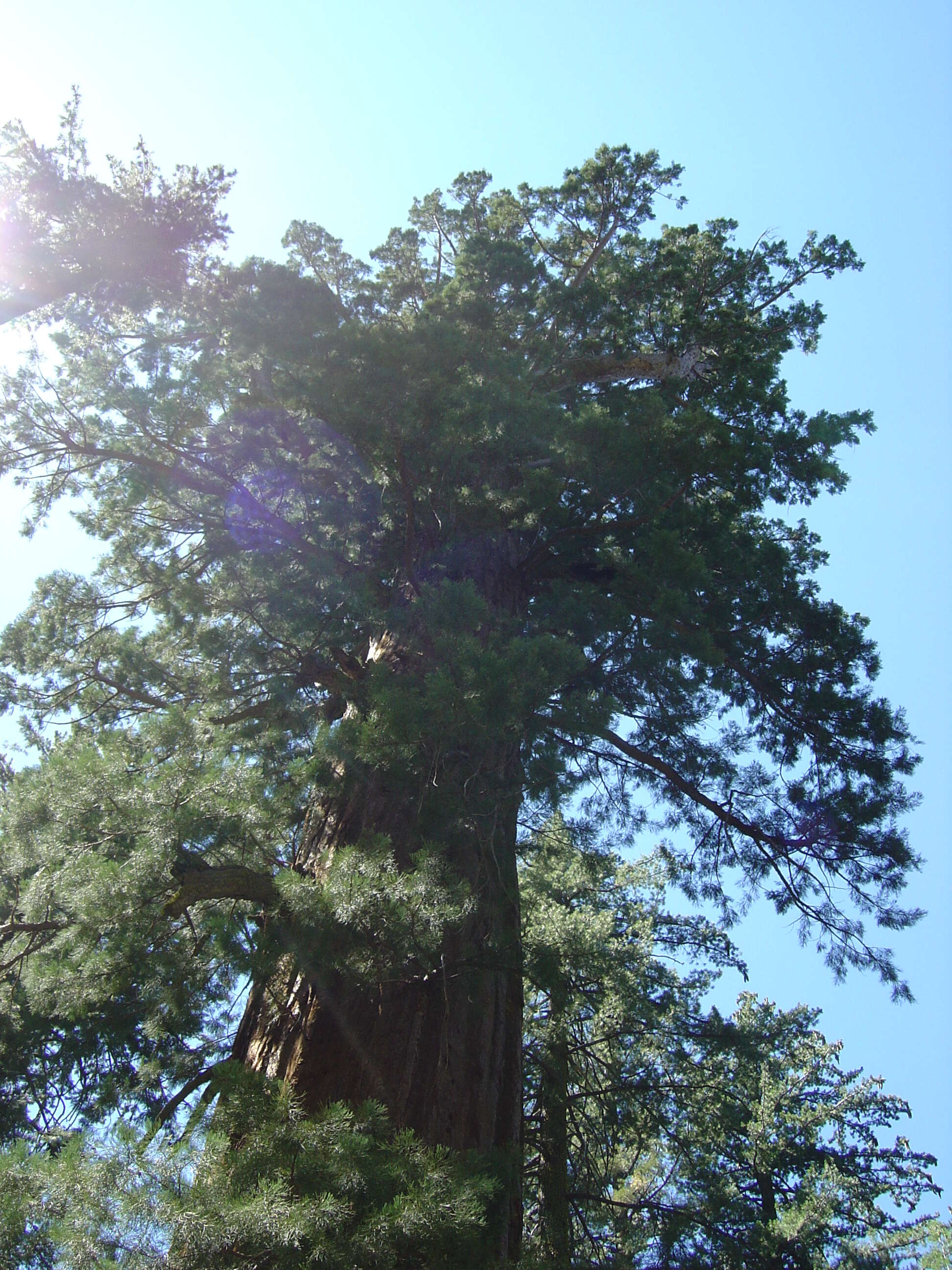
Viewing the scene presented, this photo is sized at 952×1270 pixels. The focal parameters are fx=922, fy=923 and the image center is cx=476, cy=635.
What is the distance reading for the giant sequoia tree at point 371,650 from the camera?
153 inches

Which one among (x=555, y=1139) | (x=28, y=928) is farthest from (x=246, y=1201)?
(x=555, y=1139)

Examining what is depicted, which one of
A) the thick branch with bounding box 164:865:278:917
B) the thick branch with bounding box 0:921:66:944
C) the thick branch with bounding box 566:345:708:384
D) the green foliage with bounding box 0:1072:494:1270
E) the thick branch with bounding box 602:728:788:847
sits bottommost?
the green foliage with bounding box 0:1072:494:1270

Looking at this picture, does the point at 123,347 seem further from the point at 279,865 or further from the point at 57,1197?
the point at 57,1197

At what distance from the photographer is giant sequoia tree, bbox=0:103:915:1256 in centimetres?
389

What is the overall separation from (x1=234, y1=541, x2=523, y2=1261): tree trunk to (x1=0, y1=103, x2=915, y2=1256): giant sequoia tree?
0.02m

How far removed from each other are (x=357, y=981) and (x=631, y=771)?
370 cm

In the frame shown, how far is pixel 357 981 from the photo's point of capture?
3803 mm

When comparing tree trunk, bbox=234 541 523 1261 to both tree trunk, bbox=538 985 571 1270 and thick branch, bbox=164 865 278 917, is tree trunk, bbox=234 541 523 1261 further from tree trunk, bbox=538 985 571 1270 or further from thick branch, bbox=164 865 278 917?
tree trunk, bbox=538 985 571 1270

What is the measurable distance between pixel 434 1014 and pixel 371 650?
2.71m

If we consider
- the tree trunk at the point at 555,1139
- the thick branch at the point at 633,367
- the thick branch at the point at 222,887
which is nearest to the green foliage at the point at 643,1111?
the tree trunk at the point at 555,1139

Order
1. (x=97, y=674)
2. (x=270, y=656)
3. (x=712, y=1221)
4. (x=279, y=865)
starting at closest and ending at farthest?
(x=279, y=865) → (x=712, y=1221) → (x=270, y=656) → (x=97, y=674)

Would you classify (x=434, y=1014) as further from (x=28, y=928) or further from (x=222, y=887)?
(x=28, y=928)

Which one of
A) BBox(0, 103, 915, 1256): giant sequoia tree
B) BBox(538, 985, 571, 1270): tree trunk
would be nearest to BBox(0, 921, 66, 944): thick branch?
BBox(0, 103, 915, 1256): giant sequoia tree

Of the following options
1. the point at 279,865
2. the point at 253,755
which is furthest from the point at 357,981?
the point at 253,755
